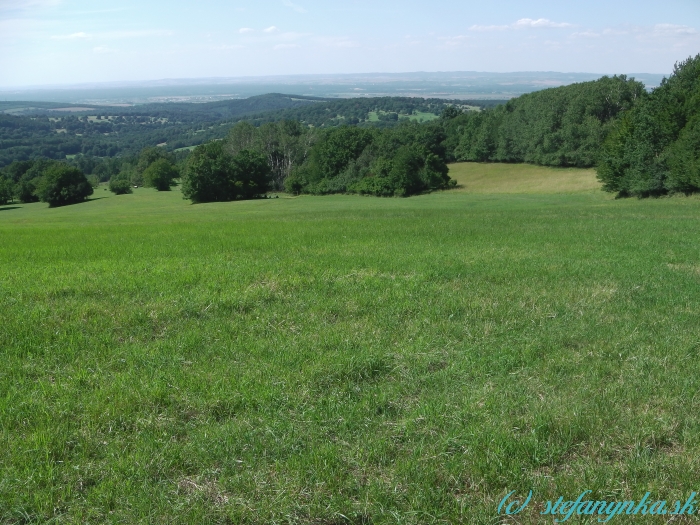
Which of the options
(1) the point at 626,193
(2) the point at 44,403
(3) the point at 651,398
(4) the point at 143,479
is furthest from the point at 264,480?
(1) the point at 626,193

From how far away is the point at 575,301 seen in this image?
8.74 m

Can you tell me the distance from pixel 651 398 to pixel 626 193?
5016cm

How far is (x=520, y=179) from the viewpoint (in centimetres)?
7425

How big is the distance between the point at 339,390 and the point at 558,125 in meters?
83.6

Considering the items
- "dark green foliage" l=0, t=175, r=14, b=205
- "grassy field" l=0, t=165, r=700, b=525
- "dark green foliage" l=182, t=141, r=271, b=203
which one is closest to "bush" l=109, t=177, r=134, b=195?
"dark green foliage" l=0, t=175, r=14, b=205

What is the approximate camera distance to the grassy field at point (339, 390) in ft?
12.6

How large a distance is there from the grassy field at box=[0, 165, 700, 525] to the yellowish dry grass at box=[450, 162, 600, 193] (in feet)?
188

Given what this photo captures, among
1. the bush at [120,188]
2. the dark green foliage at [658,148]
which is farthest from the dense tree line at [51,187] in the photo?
the dark green foliage at [658,148]

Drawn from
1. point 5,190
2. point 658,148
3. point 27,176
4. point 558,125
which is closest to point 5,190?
point 5,190

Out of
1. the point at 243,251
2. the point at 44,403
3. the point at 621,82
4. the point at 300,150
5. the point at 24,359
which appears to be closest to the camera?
the point at 44,403

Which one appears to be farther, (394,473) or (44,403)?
(44,403)

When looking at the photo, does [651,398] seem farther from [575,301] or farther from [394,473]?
[575,301]

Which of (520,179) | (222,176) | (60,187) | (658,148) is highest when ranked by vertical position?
(658,148)

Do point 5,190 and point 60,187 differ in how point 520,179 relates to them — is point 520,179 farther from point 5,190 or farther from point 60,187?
point 5,190
